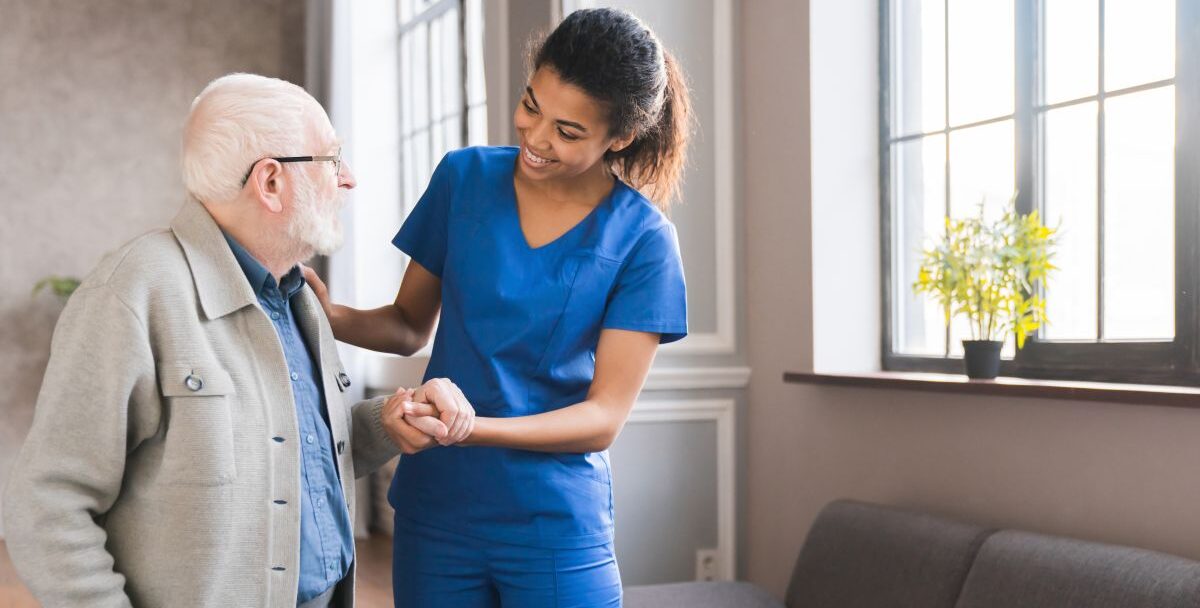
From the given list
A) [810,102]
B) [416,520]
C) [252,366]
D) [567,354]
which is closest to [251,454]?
[252,366]

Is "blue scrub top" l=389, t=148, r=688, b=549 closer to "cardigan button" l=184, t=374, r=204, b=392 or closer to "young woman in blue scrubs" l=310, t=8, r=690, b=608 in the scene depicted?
"young woman in blue scrubs" l=310, t=8, r=690, b=608

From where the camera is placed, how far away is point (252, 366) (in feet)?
4.64

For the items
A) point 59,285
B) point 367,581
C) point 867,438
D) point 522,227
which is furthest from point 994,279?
point 59,285

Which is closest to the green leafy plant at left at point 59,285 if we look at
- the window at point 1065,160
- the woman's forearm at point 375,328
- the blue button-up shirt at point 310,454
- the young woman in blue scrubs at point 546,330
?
the window at point 1065,160

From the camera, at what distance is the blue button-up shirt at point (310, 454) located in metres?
1.48

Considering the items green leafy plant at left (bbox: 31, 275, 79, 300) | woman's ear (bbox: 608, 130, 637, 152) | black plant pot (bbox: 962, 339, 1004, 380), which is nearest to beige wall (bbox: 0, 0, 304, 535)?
green leafy plant at left (bbox: 31, 275, 79, 300)

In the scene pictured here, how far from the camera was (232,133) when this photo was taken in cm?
143

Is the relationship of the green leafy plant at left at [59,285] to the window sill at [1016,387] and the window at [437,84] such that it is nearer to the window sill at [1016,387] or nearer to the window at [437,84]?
the window at [437,84]

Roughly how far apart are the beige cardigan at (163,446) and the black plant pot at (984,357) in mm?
1768

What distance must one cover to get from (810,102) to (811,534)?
117 centimetres

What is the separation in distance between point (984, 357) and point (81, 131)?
5.35 meters

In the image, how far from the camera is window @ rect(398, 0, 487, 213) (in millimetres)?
5543

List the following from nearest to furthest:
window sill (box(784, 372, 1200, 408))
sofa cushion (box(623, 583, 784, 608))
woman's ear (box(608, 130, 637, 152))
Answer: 1. woman's ear (box(608, 130, 637, 152))
2. window sill (box(784, 372, 1200, 408))
3. sofa cushion (box(623, 583, 784, 608))

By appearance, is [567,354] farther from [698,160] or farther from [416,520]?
[698,160]
